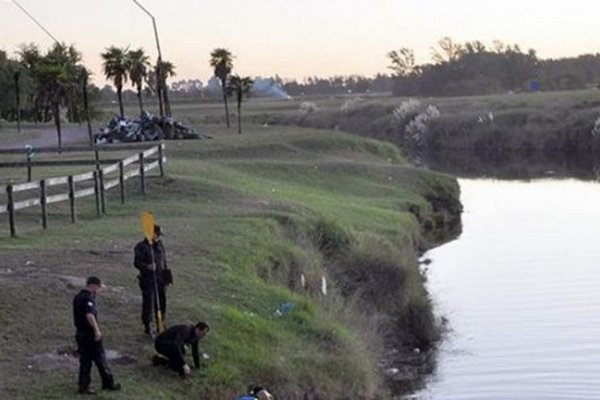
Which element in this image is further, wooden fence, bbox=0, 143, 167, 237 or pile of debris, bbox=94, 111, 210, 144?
pile of debris, bbox=94, 111, 210, 144

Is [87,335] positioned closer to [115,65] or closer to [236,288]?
[236,288]

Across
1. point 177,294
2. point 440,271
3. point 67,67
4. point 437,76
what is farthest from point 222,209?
point 437,76

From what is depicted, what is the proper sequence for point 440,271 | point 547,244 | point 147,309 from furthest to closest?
point 547,244 < point 440,271 < point 147,309

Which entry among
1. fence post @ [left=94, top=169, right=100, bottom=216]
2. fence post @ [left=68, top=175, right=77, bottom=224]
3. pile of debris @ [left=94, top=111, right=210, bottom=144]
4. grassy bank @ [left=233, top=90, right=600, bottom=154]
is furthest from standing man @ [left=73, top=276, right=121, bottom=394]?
grassy bank @ [left=233, top=90, right=600, bottom=154]

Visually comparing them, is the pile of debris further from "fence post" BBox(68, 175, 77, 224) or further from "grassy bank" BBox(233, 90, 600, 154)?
"grassy bank" BBox(233, 90, 600, 154)

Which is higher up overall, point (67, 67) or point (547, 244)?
point (67, 67)

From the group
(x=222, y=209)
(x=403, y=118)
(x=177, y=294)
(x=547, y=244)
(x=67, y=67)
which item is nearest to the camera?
(x=177, y=294)

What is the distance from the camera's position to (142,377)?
1684 cm

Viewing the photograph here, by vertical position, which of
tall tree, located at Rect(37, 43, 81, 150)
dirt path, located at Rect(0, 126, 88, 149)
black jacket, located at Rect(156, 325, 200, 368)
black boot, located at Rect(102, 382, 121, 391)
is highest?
tall tree, located at Rect(37, 43, 81, 150)

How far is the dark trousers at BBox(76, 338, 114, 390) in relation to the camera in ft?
51.3

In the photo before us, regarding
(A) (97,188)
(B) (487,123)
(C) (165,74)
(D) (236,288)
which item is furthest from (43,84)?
(B) (487,123)

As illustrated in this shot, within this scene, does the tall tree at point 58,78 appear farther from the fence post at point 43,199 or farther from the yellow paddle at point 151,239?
the yellow paddle at point 151,239

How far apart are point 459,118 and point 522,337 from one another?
258ft

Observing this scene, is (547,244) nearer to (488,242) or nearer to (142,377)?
(488,242)
